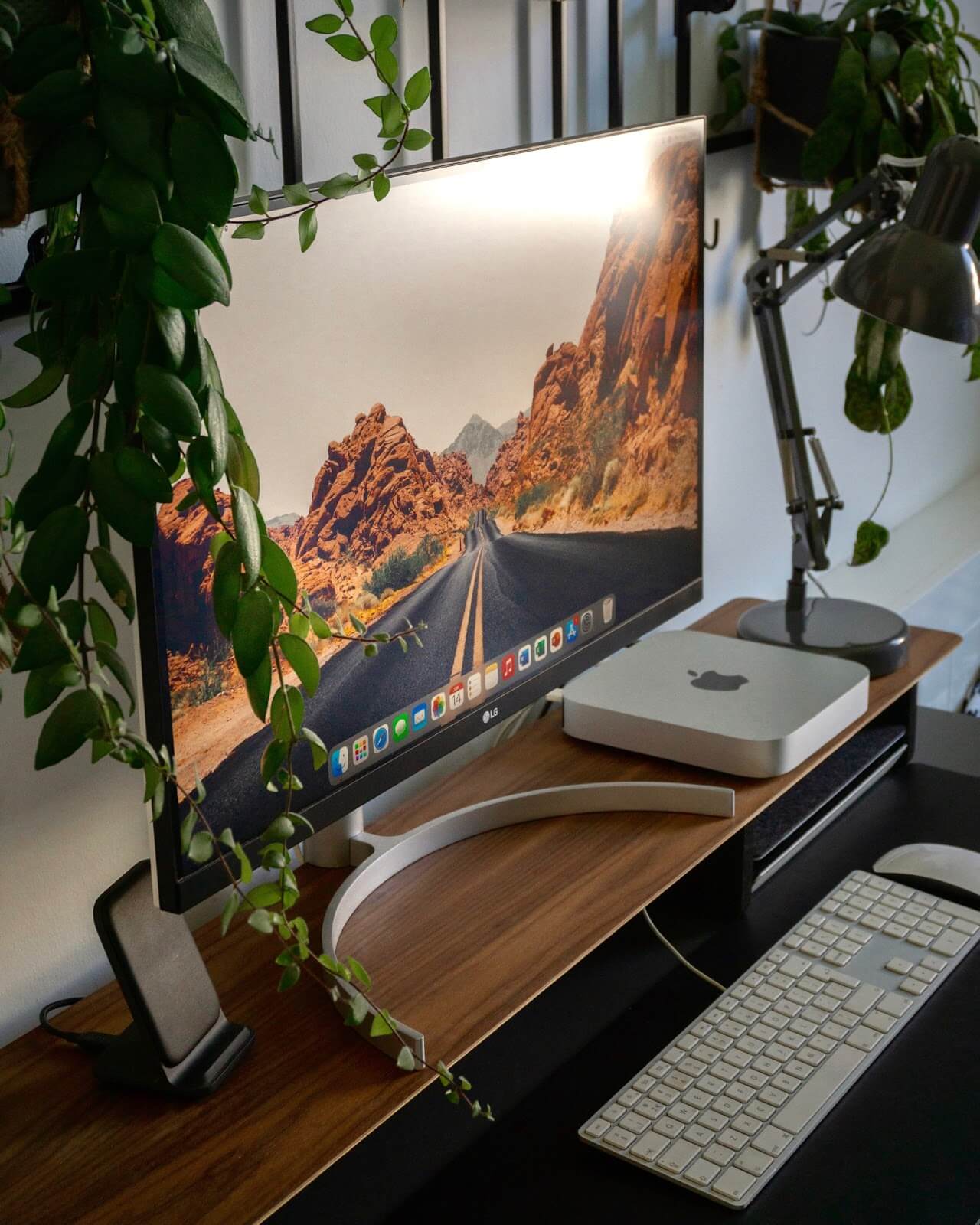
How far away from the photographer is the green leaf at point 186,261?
0.55 m

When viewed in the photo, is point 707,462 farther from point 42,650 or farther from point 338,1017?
point 42,650

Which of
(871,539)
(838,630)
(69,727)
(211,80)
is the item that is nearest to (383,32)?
(211,80)

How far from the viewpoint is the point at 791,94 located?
66.5 inches

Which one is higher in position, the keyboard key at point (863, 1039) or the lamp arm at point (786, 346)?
the lamp arm at point (786, 346)

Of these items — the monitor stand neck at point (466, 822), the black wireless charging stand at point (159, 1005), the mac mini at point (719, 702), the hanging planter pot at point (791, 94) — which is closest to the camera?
the black wireless charging stand at point (159, 1005)

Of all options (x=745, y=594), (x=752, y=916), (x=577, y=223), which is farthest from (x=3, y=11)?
(x=745, y=594)

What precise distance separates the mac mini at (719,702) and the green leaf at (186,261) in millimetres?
815

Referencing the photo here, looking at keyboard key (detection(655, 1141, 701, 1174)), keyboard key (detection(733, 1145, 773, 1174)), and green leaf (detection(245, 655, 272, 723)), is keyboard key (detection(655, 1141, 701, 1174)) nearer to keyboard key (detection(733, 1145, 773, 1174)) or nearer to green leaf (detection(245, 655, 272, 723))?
keyboard key (detection(733, 1145, 773, 1174))

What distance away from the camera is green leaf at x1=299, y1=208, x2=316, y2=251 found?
31.8 inches

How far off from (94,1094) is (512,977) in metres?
0.30

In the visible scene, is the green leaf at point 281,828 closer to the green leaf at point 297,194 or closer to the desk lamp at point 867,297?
the green leaf at point 297,194

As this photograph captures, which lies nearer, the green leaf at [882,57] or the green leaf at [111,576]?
the green leaf at [111,576]

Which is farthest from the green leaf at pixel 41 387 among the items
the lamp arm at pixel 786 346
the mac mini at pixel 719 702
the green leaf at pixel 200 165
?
the lamp arm at pixel 786 346

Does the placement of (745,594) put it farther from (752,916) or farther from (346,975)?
(346,975)
